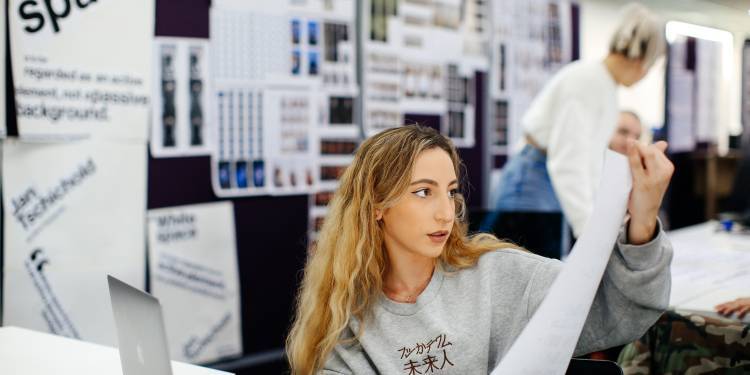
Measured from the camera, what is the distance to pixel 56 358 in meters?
1.78

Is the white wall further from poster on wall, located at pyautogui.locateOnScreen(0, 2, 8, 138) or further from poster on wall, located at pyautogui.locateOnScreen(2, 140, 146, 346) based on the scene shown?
poster on wall, located at pyautogui.locateOnScreen(0, 2, 8, 138)

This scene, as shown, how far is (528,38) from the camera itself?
4.64m

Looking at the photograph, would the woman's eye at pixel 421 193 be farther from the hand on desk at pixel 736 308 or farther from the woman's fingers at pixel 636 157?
the hand on desk at pixel 736 308

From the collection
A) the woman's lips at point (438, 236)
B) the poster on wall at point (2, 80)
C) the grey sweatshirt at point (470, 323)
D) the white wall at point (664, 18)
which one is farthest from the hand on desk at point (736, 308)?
the white wall at point (664, 18)

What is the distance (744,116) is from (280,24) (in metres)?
3.30

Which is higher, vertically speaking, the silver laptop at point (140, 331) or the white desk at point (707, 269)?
the silver laptop at point (140, 331)

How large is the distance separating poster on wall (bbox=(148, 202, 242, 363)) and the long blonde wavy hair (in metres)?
1.50

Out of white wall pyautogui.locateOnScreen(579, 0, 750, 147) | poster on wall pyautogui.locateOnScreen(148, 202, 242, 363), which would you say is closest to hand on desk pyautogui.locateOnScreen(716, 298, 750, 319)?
poster on wall pyautogui.locateOnScreen(148, 202, 242, 363)

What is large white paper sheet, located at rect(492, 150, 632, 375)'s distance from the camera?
1266mm

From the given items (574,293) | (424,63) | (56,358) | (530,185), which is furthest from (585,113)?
(56,358)

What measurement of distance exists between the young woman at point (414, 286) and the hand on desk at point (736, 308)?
26.4 inches

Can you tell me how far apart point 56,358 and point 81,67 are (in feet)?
3.94

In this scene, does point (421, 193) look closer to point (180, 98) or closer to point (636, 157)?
point (636, 157)

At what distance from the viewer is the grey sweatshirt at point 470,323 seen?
1.44m
